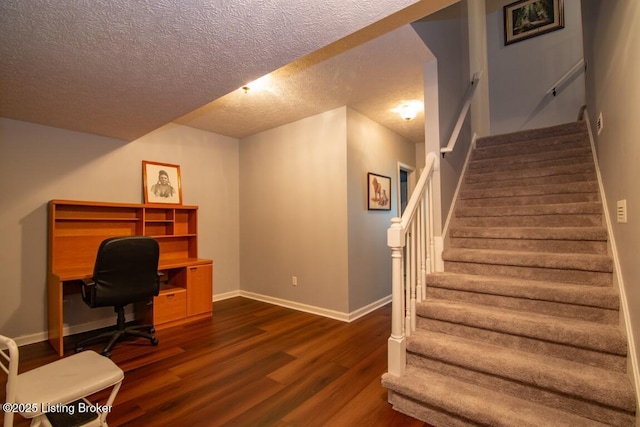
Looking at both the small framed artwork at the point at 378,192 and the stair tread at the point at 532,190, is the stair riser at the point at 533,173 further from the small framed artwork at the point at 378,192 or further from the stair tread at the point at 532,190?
the small framed artwork at the point at 378,192

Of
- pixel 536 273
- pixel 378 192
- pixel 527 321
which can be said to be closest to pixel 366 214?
pixel 378 192

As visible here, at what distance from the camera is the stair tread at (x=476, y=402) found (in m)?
1.49

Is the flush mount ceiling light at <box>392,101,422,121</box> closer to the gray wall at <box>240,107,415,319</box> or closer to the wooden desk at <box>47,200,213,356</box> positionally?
the gray wall at <box>240,107,415,319</box>

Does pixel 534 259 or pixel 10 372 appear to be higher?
pixel 534 259

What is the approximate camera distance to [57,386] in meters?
1.26

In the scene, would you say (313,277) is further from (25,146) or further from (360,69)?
(25,146)

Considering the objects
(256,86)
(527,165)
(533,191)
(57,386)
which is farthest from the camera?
(527,165)

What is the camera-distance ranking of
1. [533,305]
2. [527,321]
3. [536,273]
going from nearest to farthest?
[527,321] < [533,305] < [536,273]

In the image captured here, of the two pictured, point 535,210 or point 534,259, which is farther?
point 535,210

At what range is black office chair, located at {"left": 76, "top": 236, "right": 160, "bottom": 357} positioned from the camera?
2.51 metres

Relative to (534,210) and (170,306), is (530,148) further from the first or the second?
(170,306)

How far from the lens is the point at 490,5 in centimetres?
521

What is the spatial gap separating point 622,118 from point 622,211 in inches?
20.9

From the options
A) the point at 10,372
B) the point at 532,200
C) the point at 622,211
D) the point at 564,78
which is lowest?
the point at 10,372
